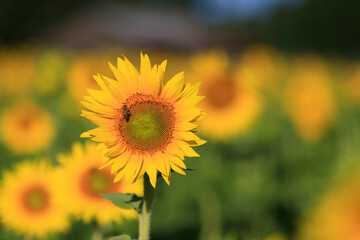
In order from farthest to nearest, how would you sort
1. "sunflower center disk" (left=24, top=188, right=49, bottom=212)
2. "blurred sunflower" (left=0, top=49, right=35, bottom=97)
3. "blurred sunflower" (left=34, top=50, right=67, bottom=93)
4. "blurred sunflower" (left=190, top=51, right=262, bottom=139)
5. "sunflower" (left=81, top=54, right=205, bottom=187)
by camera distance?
"blurred sunflower" (left=0, top=49, right=35, bottom=97), "blurred sunflower" (left=34, top=50, right=67, bottom=93), "blurred sunflower" (left=190, top=51, right=262, bottom=139), "sunflower center disk" (left=24, top=188, right=49, bottom=212), "sunflower" (left=81, top=54, right=205, bottom=187)

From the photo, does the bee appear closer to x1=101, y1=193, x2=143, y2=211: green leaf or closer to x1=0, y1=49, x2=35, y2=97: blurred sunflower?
x1=101, y1=193, x2=143, y2=211: green leaf

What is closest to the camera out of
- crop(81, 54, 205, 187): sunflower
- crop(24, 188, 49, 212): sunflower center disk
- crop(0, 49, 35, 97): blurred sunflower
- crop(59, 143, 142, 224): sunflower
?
crop(81, 54, 205, 187): sunflower

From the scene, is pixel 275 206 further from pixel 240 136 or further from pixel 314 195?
pixel 240 136

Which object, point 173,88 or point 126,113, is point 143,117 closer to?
point 126,113

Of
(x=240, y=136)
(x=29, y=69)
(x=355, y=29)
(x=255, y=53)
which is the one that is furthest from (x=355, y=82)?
(x=355, y=29)

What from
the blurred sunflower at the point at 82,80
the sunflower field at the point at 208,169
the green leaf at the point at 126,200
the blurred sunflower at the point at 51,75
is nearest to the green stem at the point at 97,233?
the sunflower field at the point at 208,169

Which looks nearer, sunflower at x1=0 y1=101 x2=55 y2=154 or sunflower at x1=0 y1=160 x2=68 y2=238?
sunflower at x1=0 y1=160 x2=68 y2=238

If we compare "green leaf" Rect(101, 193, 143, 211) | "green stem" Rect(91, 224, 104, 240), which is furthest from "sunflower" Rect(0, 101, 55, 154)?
"green leaf" Rect(101, 193, 143, 211)
